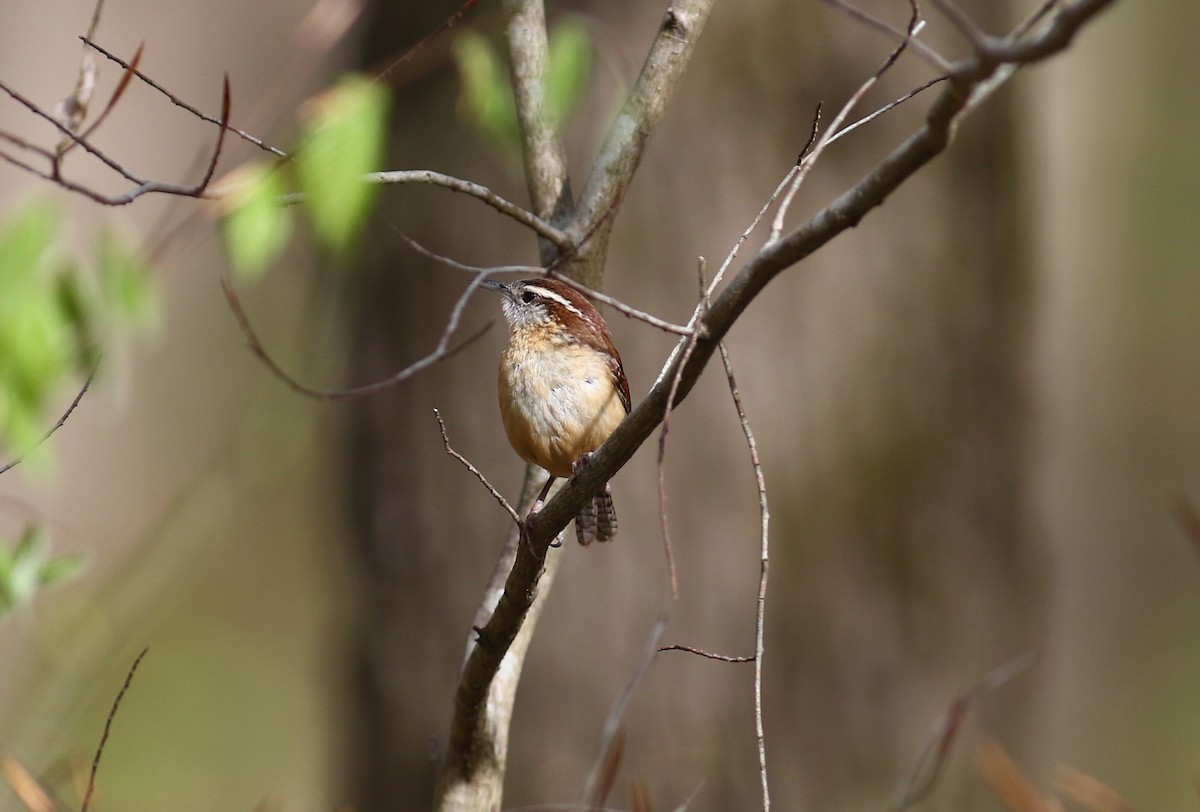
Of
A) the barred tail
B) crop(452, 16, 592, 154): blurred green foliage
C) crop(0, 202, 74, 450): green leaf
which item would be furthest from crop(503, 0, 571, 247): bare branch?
crop(0, 202, 74, 450): green leaf

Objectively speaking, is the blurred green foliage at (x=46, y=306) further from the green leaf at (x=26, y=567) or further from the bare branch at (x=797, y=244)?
the bare branch at (x=797, y=244)

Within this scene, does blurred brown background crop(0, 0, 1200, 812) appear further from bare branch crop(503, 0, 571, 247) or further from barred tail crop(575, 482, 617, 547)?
bare branch crop(503, 0, 571, 247)

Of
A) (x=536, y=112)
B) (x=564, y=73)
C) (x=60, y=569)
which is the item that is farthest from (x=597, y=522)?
(x=60, y=569)

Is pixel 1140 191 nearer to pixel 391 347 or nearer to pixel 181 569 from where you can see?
pixel 391 347

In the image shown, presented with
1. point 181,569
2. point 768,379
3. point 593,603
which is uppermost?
point 768,379

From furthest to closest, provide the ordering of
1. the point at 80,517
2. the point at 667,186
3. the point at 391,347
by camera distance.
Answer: the point at 80,517 < the point at 391,347 < the point at 667,186

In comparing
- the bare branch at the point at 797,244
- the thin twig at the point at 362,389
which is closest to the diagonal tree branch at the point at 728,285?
the bare branch at the point at 797,244

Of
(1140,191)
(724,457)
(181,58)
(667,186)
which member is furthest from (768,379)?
(1140,191)
